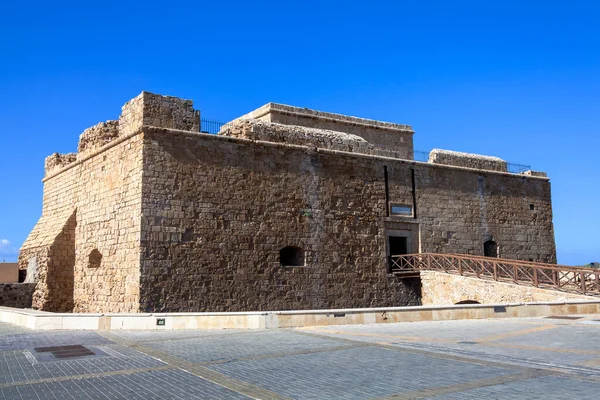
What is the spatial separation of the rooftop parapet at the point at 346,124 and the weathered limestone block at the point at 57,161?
6106 mm

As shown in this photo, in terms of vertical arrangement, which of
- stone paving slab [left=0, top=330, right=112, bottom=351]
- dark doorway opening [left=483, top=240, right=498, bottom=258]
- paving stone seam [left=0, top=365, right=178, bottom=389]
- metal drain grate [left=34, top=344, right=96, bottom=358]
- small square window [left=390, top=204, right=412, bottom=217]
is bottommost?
paving stone seam [left=0, top=365, right=178, bottom=389]

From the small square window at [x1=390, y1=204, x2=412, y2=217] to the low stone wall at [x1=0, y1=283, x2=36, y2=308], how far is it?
11.7 m

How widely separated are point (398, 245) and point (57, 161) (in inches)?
494

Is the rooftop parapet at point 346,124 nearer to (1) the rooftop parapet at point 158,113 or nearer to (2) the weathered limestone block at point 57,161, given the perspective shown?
(1) the rooftop parapet at point 158,113

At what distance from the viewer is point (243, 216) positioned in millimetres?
15711

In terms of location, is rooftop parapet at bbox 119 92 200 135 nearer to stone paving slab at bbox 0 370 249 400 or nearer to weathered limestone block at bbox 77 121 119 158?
weathered limestone block at bbox 77 121 119 158

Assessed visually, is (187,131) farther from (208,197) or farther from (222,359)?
(222,359)

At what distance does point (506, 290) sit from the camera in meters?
15.0

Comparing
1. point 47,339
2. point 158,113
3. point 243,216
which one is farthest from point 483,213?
point 47,339

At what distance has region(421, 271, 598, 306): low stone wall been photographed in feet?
46.2

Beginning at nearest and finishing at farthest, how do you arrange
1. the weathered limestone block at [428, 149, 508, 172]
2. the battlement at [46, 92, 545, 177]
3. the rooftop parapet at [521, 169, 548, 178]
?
the battlement at [46, 92, 545, 177] → the weathered limestone block at [428, 149, 508, 172] → the rooftop parapet at [521, 169, 548, 178]

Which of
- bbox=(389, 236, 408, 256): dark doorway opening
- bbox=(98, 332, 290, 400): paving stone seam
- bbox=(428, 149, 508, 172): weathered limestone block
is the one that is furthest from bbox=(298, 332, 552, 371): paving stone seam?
bbox=(428, 149, 508, 172): weathered limestone block

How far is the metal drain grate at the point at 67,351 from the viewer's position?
266 inches

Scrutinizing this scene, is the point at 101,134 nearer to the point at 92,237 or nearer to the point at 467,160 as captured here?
the point at 92,237
